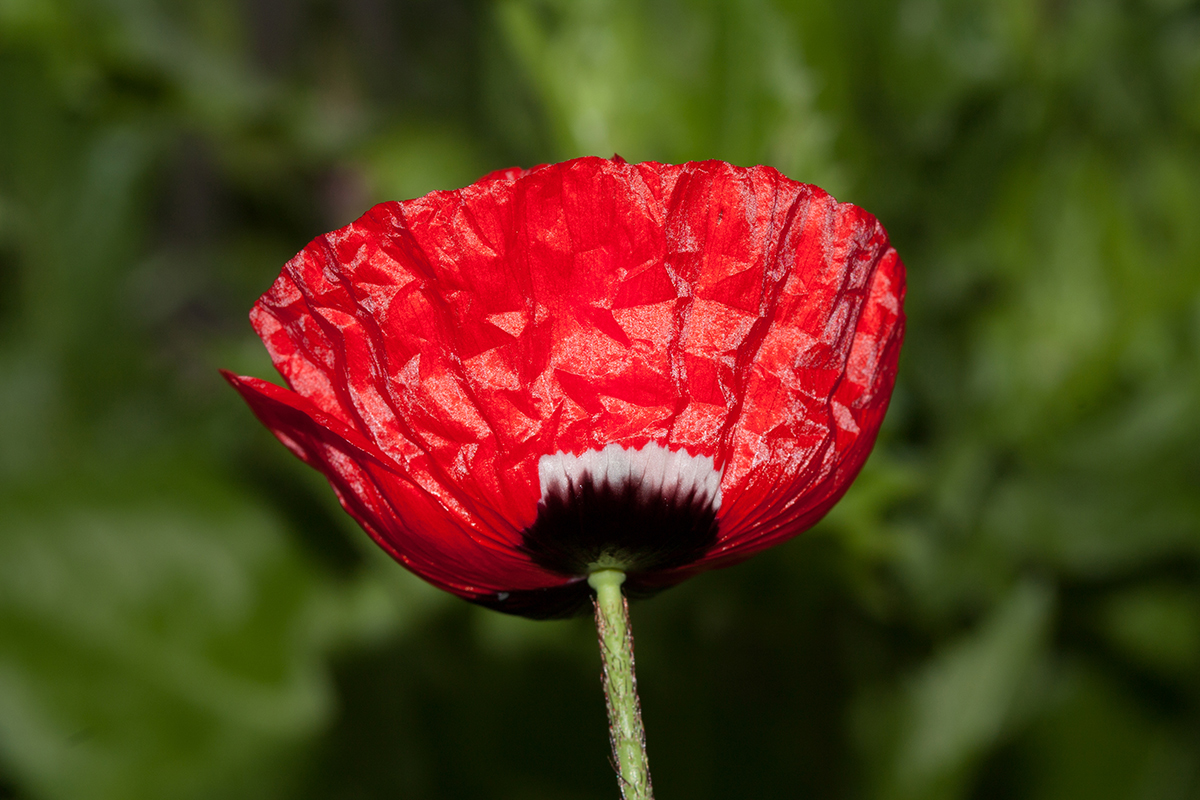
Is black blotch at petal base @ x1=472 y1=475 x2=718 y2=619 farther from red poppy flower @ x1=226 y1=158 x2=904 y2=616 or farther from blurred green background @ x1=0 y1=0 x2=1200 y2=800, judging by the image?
blurred green background @ x1=0 y1=0 x2=1200 y2=800

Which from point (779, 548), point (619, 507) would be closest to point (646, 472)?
point (619, 507)

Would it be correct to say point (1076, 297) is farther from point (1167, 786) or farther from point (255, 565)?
point (255, 565)

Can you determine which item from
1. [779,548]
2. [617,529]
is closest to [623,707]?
[617,529]

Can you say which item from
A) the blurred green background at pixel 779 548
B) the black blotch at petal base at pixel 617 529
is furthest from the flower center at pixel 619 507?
the blurred green background at pixel 779 548

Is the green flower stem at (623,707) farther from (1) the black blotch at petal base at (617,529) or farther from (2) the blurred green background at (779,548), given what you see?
(2) the blurred green background at (779,548)

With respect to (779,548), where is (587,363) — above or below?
below

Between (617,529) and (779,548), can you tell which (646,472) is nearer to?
(617,529)

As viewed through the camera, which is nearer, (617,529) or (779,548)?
(617,529)

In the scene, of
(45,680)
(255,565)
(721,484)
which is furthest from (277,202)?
(721,484)
